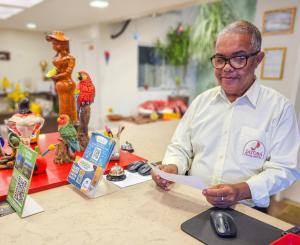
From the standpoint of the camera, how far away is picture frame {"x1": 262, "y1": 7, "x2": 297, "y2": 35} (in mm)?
2096

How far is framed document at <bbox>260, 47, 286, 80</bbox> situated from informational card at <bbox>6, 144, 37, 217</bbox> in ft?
6.98

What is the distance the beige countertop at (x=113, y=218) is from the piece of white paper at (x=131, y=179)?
3 cm

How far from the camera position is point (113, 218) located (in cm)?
81

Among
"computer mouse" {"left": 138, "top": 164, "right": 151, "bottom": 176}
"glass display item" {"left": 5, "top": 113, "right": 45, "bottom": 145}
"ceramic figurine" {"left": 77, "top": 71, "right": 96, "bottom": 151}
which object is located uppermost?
"ceramic figurine" {"left": 77, "top": 71, "right": 96, "bottom": 151}

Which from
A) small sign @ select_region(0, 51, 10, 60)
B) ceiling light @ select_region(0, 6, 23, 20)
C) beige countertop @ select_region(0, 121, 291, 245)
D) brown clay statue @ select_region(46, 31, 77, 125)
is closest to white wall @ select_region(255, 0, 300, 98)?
beige countertop @ select_region(0, 121, 291, 245)

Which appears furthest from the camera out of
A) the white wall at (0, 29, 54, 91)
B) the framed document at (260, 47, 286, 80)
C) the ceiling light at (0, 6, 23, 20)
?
the white wall at (0, 29, 54, 91)

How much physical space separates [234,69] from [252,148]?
1.14ft

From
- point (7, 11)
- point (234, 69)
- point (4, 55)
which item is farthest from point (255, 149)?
point (4, 55)

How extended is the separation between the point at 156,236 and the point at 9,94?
5124 millimetres

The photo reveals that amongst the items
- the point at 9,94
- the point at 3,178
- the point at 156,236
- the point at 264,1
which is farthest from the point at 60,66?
the point at 9,94

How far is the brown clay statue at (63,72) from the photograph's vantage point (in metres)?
1.21

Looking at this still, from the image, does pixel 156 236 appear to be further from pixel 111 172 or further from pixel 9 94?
pixel 9 94

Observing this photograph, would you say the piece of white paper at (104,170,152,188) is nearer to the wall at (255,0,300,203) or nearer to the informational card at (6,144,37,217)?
the informational card at (6,144,37,217)

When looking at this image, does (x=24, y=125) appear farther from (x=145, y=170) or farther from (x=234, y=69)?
(x=234, y=69)
